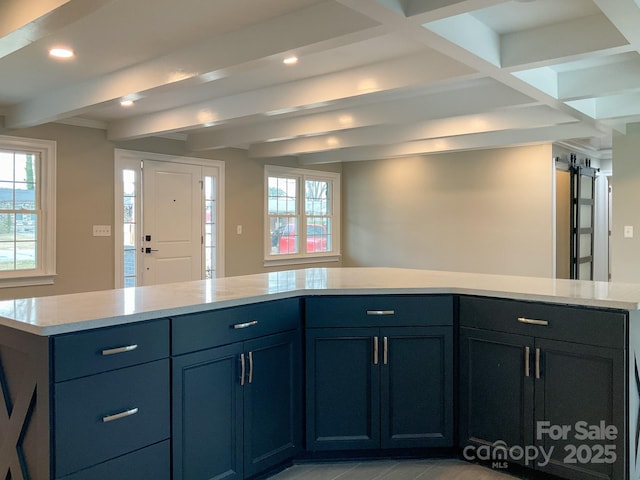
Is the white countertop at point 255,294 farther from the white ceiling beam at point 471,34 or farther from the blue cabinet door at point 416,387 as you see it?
the white ceiling beam at point 471,34

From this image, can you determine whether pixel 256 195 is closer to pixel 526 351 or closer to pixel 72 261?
pixel 72 261

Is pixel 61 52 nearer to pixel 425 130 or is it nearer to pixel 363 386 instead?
pixel 363 386

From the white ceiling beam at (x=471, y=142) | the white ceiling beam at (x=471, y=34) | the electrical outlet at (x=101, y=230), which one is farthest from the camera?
the electrical outlet at (x=101, y=230)

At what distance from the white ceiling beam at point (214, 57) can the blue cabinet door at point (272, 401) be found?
1.54 metres

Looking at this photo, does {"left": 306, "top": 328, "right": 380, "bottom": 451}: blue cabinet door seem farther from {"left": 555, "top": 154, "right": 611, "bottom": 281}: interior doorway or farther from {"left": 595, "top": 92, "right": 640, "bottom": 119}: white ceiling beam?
{"left": 555, "top": 154, "right": 611, "bottom": 281}: interior doorway

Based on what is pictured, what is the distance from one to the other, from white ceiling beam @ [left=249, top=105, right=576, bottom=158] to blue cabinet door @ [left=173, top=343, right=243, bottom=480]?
3.61m

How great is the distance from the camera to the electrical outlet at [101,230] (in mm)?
5648

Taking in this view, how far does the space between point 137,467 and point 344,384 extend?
3.57 ft

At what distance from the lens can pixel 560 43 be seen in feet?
9.54

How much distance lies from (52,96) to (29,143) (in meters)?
0.93

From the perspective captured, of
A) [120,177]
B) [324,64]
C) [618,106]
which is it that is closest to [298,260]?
[120,177]

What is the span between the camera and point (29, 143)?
5.10m

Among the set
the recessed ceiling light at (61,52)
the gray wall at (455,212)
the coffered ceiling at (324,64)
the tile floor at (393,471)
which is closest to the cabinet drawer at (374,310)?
the tile floor at (393,471)

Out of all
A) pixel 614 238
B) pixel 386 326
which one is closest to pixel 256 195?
pixel 614 238
